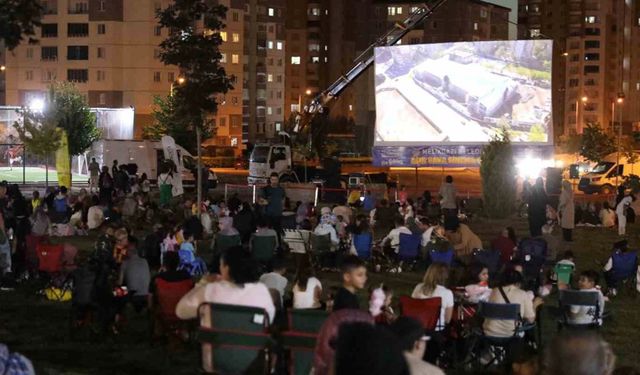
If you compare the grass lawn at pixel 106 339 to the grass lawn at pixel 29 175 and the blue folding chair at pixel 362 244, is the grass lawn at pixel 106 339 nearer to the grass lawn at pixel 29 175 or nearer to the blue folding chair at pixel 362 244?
the blue folding chair at pixel 362 244

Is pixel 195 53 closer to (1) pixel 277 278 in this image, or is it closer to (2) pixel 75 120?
(1) pixel 277 278

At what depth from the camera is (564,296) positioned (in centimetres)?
1083

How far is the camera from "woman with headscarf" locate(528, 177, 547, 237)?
21797mm

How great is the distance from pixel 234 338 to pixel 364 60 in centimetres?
4140

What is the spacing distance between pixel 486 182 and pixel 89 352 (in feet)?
66.6

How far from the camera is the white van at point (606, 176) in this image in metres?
41.8

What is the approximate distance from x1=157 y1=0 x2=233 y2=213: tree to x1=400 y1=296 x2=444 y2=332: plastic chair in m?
16.3


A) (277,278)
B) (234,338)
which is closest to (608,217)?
(277,278)

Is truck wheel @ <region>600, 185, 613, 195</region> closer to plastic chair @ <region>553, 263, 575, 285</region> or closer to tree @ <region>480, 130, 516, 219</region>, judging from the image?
tree @ <region>480, 130, 516, 219</region>

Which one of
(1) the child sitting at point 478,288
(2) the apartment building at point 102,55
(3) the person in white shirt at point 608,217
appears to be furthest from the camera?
(2) the apartment building at point 102,55

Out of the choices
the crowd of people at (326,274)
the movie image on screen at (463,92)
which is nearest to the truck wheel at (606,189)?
the movie image on screen at (463,92)

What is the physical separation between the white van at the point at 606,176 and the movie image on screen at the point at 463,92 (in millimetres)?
6646

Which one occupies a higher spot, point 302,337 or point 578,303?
point 302,337

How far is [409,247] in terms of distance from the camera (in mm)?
17000
